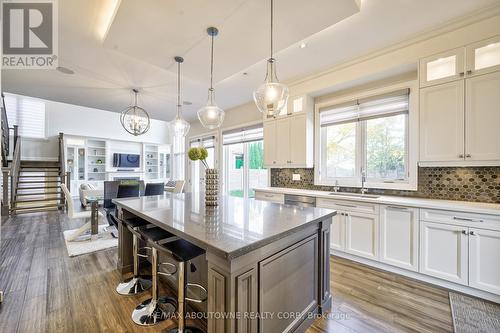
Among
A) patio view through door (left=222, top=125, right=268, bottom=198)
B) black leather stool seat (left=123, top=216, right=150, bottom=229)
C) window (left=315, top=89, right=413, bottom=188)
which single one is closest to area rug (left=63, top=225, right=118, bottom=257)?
black leather stool seat (left=123, top=216, right=150, bottom=229)

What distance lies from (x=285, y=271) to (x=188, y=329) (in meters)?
0.96

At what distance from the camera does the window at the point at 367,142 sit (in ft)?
9.86

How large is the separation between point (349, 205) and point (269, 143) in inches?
75.7

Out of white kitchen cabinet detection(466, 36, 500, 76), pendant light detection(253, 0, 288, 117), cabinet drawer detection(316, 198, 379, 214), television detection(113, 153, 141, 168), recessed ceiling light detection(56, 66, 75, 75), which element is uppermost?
recessed ceiling light detection(56, 66, 75, 75)

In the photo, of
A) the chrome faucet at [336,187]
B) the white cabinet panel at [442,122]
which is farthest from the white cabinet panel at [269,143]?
the white cabinet panel at [442,122]

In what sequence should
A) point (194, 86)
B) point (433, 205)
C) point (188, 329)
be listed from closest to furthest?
1. point (188, 329)
2. point (433, 205)
3. point (194, 86)

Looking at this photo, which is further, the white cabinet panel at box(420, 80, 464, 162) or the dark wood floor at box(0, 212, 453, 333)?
the white cabinet panel at box(420, 80, 464, 162)

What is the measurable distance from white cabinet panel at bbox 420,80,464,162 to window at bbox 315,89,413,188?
365 millimetres

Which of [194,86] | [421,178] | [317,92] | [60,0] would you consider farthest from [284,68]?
[60,0]

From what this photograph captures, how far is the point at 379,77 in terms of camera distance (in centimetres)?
309

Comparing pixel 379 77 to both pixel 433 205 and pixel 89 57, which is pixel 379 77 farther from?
pixel 89 57

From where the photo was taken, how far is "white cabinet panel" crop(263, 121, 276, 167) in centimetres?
416

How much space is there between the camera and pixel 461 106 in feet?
7.61

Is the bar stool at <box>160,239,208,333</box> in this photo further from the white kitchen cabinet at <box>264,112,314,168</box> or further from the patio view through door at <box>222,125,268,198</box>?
the patio view through door at <box>222,125,268,198</box>
